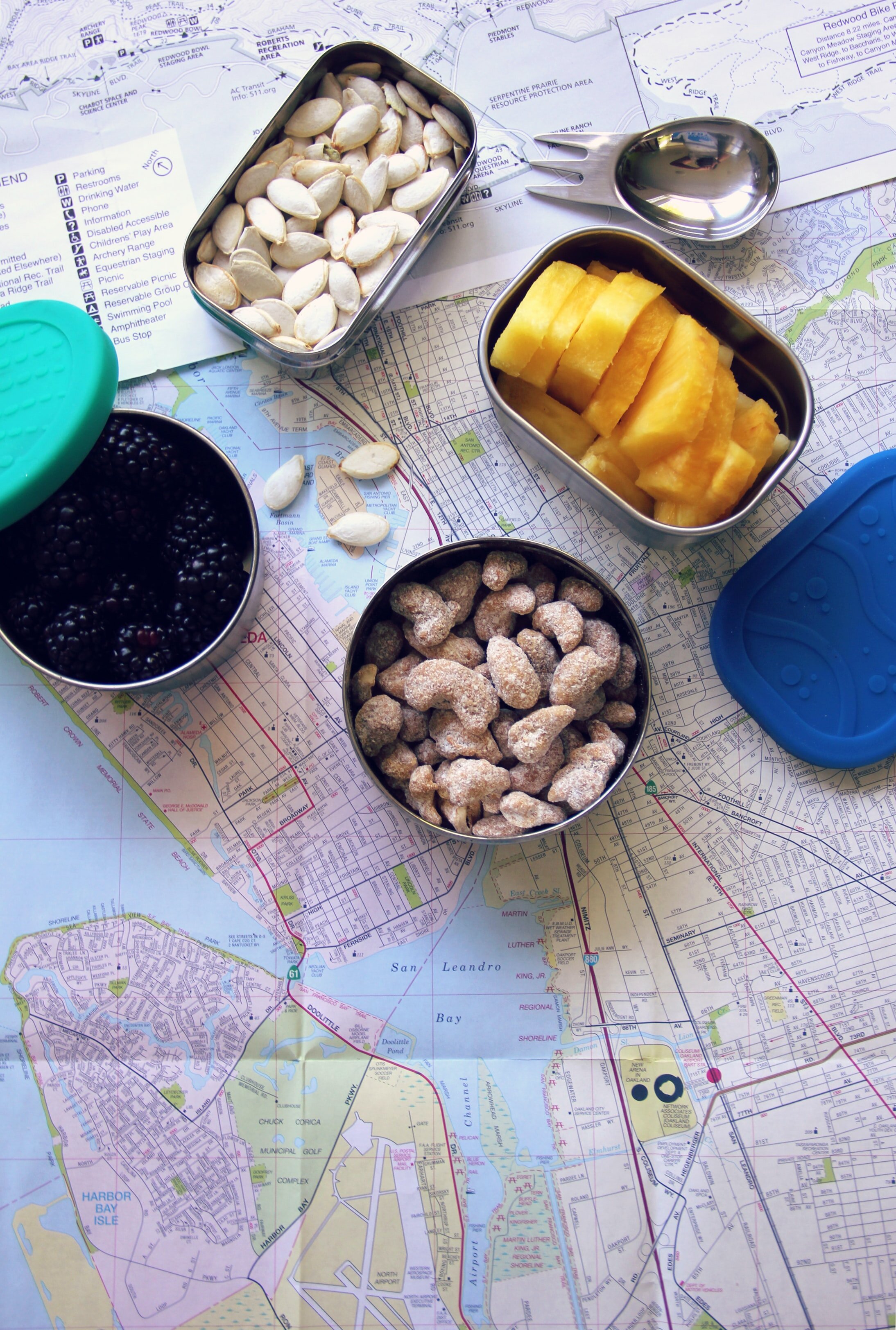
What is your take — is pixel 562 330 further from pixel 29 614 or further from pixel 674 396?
pixel 29 614

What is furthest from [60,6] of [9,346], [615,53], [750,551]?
[750,551]

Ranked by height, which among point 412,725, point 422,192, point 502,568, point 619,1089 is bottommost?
point 619,1089

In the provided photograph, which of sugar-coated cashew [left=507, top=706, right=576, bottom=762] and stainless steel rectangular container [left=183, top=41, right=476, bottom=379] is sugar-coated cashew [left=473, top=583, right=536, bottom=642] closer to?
sugar-coated cashew [left=507, top=706, right=576, bottom=762]

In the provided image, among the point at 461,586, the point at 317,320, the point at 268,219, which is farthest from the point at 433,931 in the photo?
the point at 268,219

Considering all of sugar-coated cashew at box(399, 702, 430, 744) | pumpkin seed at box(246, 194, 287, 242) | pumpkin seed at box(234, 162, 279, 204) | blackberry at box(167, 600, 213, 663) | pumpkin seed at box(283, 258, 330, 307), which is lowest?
sugar-coated cashew at box(399, 702, 430, 744)

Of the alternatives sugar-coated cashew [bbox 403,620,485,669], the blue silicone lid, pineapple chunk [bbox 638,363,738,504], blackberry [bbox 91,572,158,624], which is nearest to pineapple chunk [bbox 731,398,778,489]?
pineapple chunk [bbox 638,363,738,504]

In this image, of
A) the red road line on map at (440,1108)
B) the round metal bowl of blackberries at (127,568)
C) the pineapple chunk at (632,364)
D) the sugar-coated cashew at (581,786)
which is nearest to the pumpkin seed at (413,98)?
the pineapple chunk at (632,364)

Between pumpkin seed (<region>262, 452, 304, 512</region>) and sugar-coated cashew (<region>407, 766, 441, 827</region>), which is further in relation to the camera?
pumpkin seed (<region>262, 452, 304, 512</region>)
